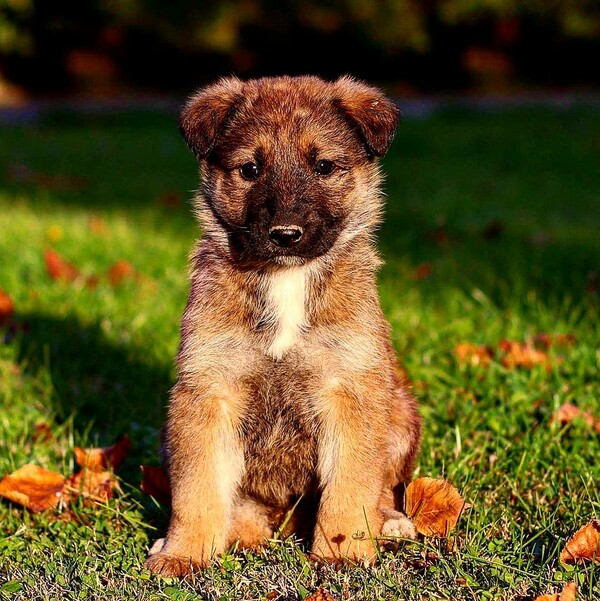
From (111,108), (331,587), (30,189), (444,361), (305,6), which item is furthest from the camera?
(305,6)

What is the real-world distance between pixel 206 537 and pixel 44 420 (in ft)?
4.82

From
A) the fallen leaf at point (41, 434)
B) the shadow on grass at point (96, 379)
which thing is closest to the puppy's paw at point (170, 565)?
the shadow on grass at point (96, 379)

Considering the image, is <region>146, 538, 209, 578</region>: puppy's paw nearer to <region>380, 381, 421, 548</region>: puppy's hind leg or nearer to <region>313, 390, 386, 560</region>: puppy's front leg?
<region>313, 390, 386, 560</region>: puppy's front leg

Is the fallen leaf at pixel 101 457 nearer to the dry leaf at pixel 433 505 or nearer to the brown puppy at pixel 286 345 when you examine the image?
the brown puppy at pixel 286 345

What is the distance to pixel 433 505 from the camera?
11.2 ft

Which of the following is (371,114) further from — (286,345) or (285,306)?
(286,345)

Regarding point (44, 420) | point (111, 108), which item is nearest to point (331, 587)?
point (44, 420)

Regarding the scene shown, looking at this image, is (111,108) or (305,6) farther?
(305,6)

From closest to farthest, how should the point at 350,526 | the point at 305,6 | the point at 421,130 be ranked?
1. the point at 350,526
2. the point at 421,130
3. the point at 305,6

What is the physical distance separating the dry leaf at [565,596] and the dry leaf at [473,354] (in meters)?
2.18

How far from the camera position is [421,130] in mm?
18281

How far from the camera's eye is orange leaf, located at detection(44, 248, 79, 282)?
22.1 feet

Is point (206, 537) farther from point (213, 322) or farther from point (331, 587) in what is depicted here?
point (213, 322)

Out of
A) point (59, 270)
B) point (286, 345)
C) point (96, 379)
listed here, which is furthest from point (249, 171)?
point (59, 270)
